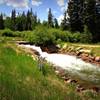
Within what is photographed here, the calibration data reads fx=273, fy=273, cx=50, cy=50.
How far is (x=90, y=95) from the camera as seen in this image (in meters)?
13.2

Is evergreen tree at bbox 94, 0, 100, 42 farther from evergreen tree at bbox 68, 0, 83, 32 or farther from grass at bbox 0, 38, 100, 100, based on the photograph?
grass at bbox 0, 38, 100, 100

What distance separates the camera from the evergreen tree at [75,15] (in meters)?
67.9

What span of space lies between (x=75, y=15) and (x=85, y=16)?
22.2 ft

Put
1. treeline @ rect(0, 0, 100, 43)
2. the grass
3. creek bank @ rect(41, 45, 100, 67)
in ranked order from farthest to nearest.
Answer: treeline @ rect(0, 0, 100, 43)
creek bank @ rect(41, 45, 100, 67)
the grass

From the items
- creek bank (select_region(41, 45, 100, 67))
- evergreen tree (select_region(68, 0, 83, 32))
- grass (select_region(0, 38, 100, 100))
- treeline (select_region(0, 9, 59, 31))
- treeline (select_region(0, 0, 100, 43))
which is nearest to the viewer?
grass (select_region(0, 38, 100, 100))

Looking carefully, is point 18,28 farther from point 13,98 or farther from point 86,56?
point 13,98

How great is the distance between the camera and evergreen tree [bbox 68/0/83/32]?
67.9 meters

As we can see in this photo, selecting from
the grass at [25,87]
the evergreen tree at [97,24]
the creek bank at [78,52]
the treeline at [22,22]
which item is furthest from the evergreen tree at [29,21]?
the grass at [25,87]

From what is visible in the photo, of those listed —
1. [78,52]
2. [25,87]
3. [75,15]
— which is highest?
[75,15]

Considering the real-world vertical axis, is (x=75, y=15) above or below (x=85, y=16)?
above

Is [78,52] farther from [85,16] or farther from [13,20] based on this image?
[13,20]

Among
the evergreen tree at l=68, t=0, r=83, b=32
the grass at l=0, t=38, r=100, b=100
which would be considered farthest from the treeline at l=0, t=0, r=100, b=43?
the grass at l=0, t=38, r=100, b=100

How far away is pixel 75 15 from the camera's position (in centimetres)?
6912

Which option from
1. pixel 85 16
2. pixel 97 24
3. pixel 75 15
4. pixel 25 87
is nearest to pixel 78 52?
pixel 97 24
